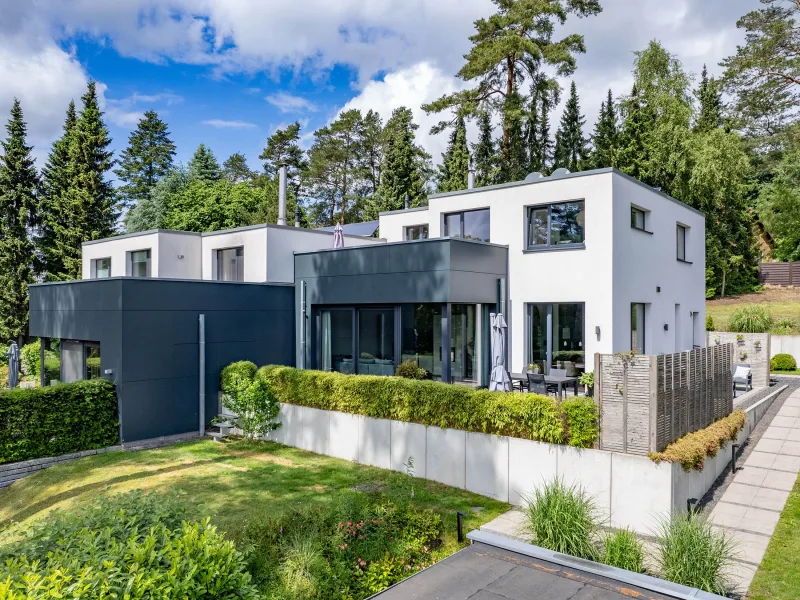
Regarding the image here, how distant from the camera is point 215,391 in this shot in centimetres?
1390

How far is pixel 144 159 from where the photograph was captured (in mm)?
45969

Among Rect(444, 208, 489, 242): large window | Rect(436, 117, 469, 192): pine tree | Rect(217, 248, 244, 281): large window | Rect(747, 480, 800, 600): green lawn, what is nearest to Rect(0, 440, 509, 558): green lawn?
Rect(747, 480, 800, 600): green lawn

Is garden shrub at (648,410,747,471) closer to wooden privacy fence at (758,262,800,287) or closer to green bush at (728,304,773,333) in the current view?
green bush at (728,304,773,333)

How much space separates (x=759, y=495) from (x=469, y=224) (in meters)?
9.19

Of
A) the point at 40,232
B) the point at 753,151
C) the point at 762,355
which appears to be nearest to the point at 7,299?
the point at 40,232

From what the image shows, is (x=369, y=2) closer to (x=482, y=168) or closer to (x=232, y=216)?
(x=232, y=216)

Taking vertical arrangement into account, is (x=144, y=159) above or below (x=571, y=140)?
above

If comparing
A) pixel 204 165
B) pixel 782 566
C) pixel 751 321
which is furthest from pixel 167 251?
pixel 204 165

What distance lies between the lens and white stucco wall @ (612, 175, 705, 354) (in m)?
12.8

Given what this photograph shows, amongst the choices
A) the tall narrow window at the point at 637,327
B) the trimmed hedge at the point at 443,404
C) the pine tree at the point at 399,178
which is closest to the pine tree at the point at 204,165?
the pine tree at the point at 399,178

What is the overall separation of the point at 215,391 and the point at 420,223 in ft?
29.9

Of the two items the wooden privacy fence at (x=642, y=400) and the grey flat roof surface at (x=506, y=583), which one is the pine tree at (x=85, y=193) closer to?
the wooden privacy fence at (x=642, y=400)

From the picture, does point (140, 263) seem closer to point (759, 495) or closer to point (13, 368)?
point (13, 368)

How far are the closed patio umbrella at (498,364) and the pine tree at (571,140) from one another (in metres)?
28.4
